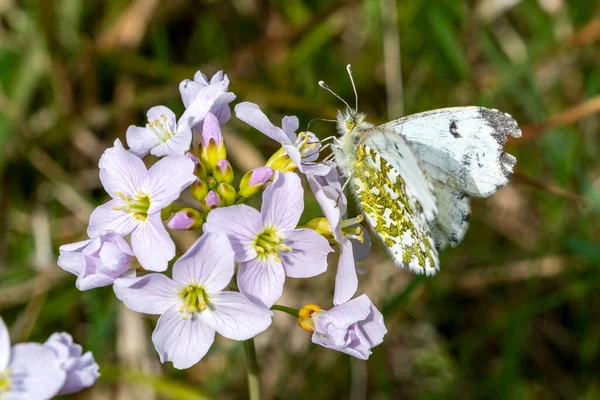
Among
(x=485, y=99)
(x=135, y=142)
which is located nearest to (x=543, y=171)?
(x=485, y=99)

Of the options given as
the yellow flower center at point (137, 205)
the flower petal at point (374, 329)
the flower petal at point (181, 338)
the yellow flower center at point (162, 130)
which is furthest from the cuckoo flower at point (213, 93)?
the flower petal at point (374, 329)

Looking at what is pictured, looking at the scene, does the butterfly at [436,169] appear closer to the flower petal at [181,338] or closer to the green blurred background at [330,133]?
the flower petal at [181,338]

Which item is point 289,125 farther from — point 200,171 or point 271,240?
point 271,240

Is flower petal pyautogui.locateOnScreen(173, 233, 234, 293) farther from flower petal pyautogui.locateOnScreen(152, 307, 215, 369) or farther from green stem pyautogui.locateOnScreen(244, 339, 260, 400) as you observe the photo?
green stem pyautogui.locateOnScreen(244, 339, 260, 400)

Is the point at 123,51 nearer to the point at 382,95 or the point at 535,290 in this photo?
the point at 382,95

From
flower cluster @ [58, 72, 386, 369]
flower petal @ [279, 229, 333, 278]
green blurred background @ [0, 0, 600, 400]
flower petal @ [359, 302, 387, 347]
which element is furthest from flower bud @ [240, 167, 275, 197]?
green blurred background @ [0, 0, 600, 400]

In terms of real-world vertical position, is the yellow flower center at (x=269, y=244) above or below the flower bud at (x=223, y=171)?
below

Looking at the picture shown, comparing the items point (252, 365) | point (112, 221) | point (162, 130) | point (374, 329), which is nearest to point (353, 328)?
point (374, 329)
